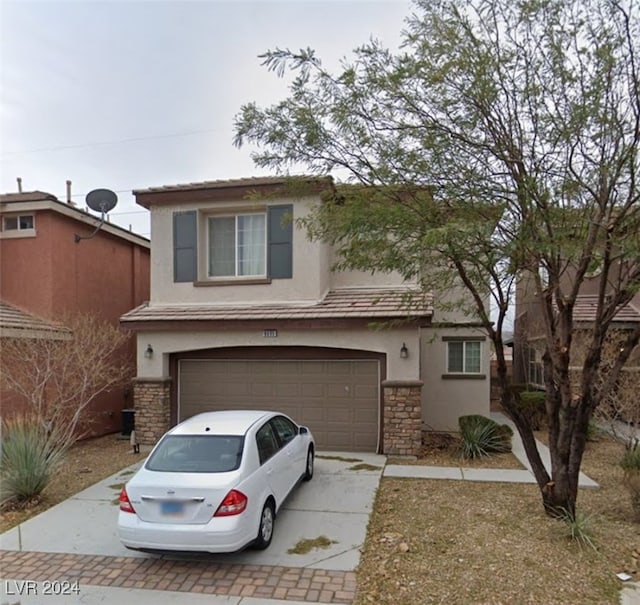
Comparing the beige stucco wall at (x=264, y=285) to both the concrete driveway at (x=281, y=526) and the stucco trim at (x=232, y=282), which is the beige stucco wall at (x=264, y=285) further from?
the concrete driveway at (x=281, y=526)

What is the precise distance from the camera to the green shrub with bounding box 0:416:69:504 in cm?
723

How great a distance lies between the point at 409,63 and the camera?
5.78 m

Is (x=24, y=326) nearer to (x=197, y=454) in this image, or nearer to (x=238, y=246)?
(x=238, y=246)

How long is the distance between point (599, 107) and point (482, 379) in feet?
27.2

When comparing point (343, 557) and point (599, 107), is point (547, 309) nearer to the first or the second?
point (599, 107)

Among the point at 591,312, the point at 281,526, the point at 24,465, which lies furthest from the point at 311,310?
the point at 591,312

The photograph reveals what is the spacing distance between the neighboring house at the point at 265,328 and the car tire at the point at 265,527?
15.0 ft

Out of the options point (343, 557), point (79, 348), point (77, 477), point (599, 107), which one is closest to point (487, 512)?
point (343, 557)

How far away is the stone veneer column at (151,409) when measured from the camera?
11.1m

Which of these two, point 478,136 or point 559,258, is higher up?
point 478,136

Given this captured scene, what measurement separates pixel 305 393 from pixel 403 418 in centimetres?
230

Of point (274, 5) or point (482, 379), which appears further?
point (482, 379)

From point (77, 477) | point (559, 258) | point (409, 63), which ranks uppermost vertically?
point (409, 63)

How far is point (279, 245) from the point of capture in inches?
437
